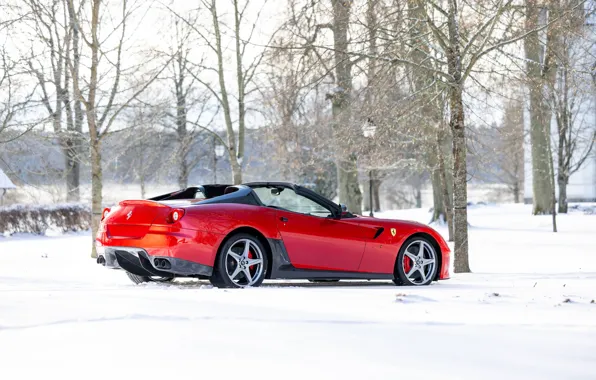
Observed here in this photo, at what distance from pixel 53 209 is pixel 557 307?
27.2m

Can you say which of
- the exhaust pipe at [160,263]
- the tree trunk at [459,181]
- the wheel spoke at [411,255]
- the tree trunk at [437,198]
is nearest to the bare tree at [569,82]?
the tree trunk at [459,181]

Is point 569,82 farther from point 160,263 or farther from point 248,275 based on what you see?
point 160,263

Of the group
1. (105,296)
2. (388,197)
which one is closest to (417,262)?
(105,296)

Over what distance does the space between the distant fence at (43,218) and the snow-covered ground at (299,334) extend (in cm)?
2374

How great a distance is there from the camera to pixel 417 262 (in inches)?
408

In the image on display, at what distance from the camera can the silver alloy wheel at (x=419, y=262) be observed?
1032 cm

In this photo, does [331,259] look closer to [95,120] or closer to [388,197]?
[95,120]

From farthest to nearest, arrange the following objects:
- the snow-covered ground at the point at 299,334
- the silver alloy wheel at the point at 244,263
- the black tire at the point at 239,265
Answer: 1. the silver alloy wheel at the point at 244,263
2. the black tire at the point at 239,265
3. the snow-covered ground at the point at 299,334

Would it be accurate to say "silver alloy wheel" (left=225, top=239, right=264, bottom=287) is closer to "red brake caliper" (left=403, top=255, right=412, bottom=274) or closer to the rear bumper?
the rear bumper

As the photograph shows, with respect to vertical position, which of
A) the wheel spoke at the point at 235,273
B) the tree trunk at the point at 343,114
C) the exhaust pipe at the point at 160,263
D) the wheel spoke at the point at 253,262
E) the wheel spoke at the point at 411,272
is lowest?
the wheel spoke at the point at 411,272

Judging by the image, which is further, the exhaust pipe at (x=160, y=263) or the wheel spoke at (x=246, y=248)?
the wheel spoke at (x=246, y=248)

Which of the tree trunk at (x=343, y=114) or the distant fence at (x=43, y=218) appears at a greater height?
the tree trunk at (x=343, y=114)

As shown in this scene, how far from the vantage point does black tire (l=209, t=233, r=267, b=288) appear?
8.83 meters

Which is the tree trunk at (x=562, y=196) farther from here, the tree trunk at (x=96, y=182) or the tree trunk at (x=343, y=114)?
the tree trunk at (x=96, y=182)
